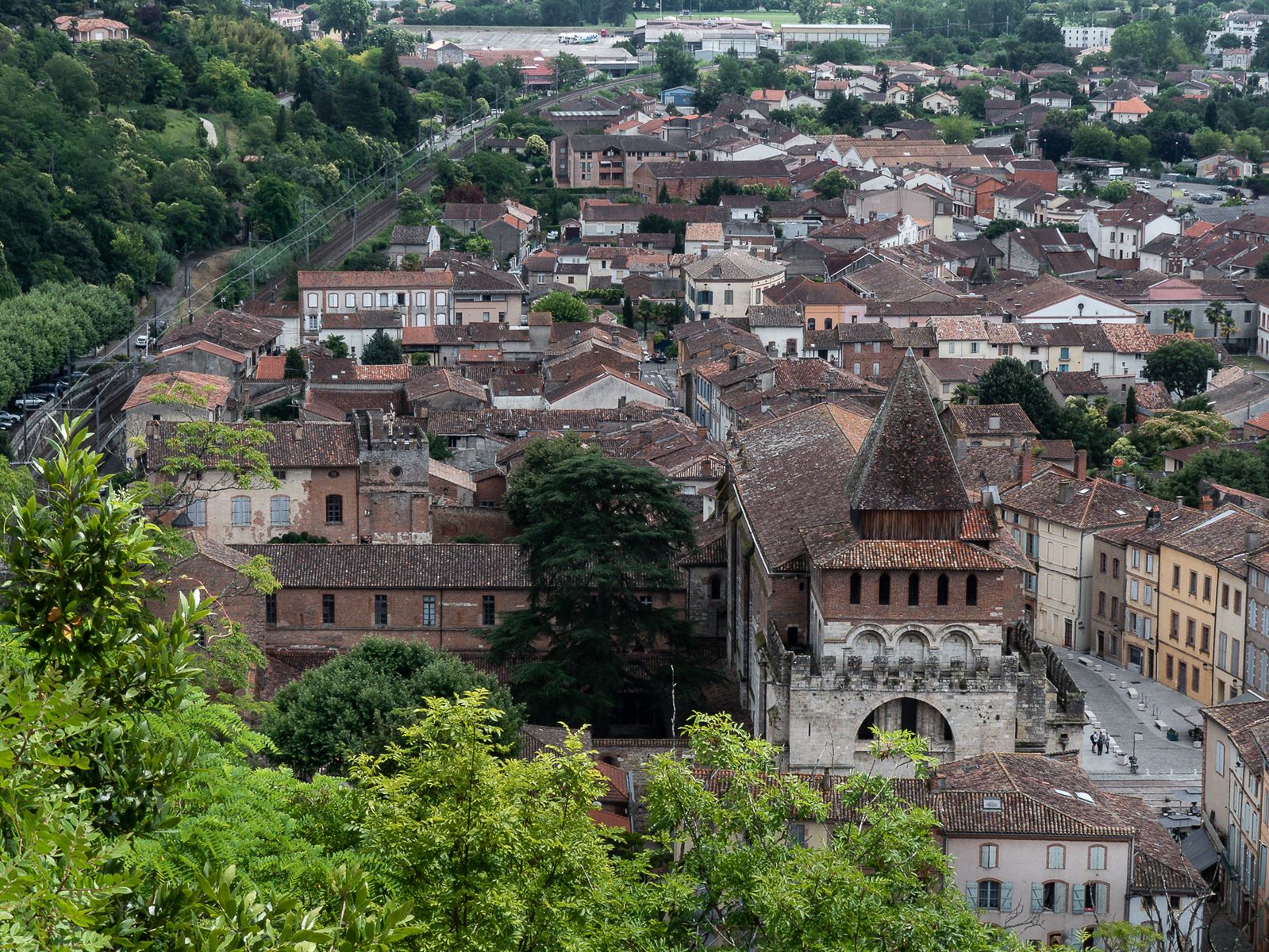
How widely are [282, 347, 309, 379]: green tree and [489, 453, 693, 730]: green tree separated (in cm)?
4393

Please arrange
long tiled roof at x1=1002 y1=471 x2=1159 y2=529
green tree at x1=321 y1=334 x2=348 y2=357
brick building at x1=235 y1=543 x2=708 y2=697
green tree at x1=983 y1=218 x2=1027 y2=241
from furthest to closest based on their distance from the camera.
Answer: green tree at x1=983 y1=218 x2=1027 y2=241
green tree at x1=321 y1=334 x2=348 y2=357
long tiled roof at x1=1002 y1=471 x2=1159 y2=529
brick building at x1=235 y1=543 x2=708 y2=697

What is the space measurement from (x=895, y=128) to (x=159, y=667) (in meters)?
188

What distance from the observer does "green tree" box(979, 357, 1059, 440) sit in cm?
9369

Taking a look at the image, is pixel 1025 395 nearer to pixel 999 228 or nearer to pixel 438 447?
pixel 438 447

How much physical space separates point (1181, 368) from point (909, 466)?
215ft

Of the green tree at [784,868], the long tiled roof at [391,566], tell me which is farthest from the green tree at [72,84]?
the green tree at [784,868]

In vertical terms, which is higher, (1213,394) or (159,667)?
(159,667)

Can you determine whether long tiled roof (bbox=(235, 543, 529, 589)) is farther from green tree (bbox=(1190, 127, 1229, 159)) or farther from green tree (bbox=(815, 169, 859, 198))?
green tree (bbox=(1190, 127, 1229, 159))

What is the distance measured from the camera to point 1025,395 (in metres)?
94.3

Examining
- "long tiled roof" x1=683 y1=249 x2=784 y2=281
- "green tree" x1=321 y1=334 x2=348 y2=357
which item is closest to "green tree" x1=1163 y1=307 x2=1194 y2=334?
"long tiled roof" x1=683 y1=249 x2=784 y2=281

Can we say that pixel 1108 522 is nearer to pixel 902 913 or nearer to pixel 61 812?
pixel 902 913

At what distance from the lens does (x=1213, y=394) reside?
102 m

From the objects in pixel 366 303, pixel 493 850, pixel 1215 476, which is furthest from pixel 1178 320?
pixel 493 850

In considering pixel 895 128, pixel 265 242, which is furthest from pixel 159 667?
pixel 895 128
